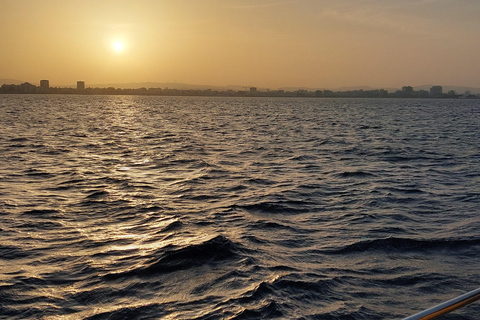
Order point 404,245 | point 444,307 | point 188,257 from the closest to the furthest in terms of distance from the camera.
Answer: point 444,307 → point 188,257 → point 404,245

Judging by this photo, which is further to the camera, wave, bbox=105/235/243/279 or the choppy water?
wave, bbox=105/235/243/279

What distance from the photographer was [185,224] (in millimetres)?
13094

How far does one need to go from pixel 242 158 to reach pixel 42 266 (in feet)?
61.8

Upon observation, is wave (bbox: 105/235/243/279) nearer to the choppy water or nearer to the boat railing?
the choppy water

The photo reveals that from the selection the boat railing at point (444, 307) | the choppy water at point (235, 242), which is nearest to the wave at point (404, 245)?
the choppy water at point (235, 242)

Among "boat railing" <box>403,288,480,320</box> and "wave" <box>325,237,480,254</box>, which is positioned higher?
"boat railing" <box>403,288,480,320</box>

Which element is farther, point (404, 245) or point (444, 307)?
point (404, 245)

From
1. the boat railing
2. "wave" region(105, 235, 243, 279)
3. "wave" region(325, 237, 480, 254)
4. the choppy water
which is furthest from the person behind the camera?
"wave" region(325, 237, 480, 254)

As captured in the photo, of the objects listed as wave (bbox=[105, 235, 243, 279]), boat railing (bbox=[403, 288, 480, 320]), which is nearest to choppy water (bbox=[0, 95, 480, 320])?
wave (bbox=[105, 235, 243, 279])

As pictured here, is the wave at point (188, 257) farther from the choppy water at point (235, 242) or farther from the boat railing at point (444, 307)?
the boat railing at point (444, 307)

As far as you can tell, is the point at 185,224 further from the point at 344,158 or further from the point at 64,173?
the point at 344,158

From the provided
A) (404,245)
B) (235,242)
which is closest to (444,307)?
(235,242)

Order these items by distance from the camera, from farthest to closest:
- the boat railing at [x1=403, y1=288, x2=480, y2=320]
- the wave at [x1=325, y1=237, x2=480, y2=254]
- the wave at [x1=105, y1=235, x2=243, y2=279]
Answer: the wave at [x1=325, y1=237, x2=480, y2=254] → the wave at [x1=105, y1=235, x2=243, y2=279] → the boat railing at [x1=403, y1=288, x2=480, y2=320]

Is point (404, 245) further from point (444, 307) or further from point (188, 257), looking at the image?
point (444, 307)
